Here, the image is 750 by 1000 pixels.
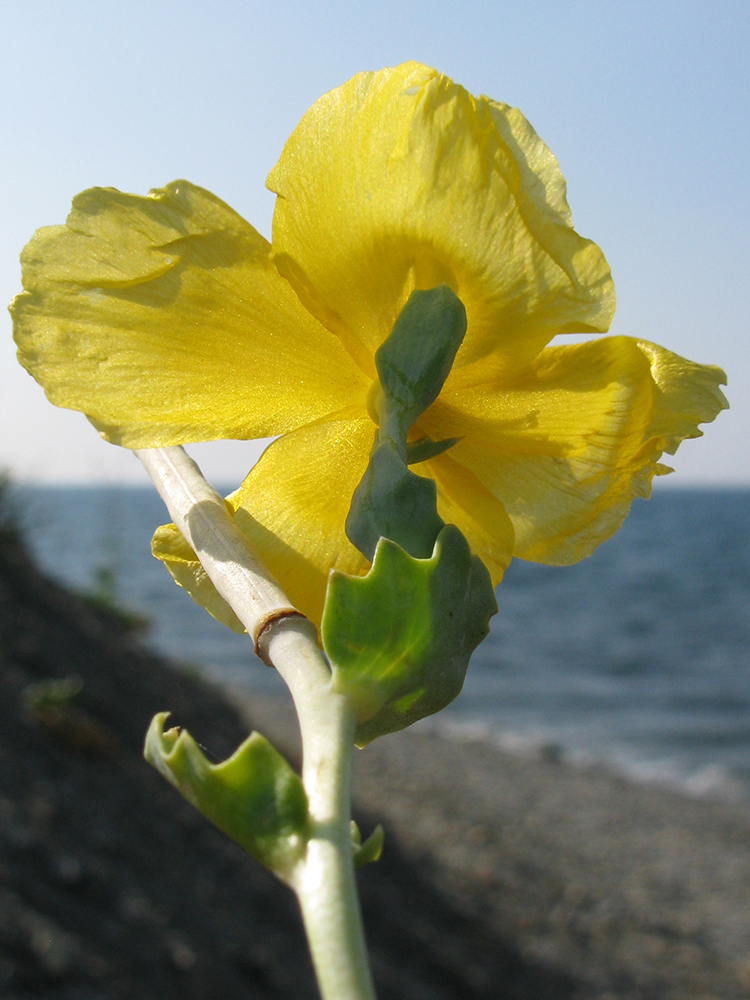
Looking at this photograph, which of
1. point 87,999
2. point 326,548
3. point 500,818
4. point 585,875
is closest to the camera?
point 326,548

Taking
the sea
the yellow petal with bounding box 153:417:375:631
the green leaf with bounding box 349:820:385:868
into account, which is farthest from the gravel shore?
the green leaf with bounding box 349:820:385:868

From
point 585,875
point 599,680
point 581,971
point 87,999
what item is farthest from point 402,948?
point 599,680

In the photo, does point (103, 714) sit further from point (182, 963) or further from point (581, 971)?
point (581, 971)

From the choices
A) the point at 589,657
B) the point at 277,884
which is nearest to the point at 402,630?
the point at 277,884

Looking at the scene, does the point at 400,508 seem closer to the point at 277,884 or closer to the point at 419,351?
the point at 419,351

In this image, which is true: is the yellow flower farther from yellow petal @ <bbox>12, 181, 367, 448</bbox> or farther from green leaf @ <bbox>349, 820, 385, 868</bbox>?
green leaf @ <bbox>349, 820, 385, 868</bbox>

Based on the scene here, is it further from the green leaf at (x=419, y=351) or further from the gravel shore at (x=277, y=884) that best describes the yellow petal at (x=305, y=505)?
the gravel shore at (x=277, y=884)

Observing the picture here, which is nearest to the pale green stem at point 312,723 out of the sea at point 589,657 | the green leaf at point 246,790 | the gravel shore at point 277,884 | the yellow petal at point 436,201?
the green leaf at point 246,790

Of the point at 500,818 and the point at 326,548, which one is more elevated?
the point at 326,548
